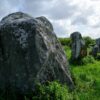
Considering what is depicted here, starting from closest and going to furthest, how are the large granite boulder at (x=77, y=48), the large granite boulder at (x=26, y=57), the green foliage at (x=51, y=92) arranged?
the green foliage at (x=51, y=92)
the large granite boulder at (x=26, y=57)
the large granite boulder at (x=77, y=48)

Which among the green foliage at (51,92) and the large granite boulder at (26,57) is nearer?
the green foliage at (51,92)

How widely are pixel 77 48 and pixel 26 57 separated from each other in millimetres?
14133

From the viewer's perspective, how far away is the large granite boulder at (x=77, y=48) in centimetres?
2705

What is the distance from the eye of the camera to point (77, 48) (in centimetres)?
2772

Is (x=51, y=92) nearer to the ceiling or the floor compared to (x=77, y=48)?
nearer to the floor

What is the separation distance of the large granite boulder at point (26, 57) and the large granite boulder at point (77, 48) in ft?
40.6

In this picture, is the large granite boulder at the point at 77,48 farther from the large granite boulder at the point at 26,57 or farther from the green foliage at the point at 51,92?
the green foliage at the point at 51,92

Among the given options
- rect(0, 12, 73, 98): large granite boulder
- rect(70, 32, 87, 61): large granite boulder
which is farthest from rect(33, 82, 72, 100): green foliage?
rect(70, 32, 87, 61): large granite boulder

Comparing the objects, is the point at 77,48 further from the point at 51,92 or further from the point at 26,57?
the point at 51,92

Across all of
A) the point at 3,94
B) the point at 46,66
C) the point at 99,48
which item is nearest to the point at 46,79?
the point at 46,66

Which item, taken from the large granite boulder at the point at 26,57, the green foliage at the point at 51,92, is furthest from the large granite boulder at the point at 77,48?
the green foliage at the point at 51,92

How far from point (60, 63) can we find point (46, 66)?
2.88ft

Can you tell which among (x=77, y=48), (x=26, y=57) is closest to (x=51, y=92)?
(x=26, y=57)

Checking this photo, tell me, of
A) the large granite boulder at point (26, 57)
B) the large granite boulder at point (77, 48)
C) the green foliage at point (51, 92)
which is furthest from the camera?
the large granite boulder at point (77, 48)
